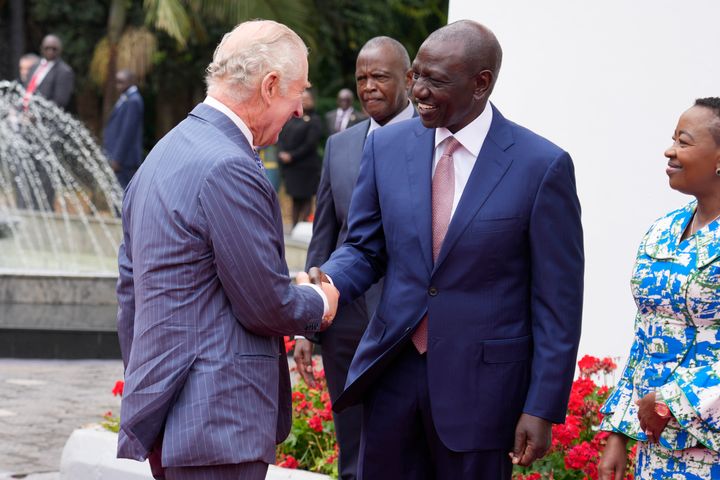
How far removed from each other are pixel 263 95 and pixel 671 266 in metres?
1.35

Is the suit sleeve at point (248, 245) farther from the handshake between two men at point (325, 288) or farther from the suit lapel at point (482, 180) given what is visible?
the suit lapel at point (482, 180)

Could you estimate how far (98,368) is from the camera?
9.90 meters

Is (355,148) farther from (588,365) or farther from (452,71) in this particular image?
(452,71)

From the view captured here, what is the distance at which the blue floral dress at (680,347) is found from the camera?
12.1ft

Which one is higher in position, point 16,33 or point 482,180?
point 482,180

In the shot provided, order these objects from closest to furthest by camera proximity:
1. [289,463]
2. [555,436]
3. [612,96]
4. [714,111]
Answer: [714,111]
[555,436]
[289,463]
[612,96]

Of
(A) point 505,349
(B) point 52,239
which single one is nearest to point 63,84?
(B) point 52,239

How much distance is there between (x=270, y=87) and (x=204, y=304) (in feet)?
2.20

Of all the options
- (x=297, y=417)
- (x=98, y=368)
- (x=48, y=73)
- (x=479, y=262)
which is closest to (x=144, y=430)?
(x=479, y=262)

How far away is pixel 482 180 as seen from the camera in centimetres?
395

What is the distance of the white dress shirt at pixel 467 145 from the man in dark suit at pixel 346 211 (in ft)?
4.47

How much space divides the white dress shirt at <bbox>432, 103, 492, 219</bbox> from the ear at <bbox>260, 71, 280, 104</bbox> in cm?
69

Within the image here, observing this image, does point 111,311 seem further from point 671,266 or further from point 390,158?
point 671,266

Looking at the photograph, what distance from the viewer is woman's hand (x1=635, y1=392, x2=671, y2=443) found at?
3771 mm
